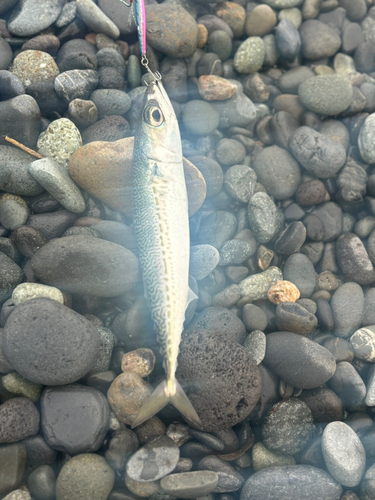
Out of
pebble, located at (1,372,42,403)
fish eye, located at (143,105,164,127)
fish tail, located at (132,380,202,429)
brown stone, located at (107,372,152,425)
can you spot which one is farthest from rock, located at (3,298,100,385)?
fish eye, located at (143,105,164,127)

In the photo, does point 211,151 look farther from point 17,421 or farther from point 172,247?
point 17,421

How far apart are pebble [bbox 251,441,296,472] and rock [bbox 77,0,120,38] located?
549cm

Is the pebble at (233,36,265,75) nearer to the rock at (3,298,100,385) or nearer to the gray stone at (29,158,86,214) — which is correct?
the gray stone at (29,158,86,214)

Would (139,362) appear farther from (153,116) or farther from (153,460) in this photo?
(153,116)

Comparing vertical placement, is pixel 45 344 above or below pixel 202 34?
below

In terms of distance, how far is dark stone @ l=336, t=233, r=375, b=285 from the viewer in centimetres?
438

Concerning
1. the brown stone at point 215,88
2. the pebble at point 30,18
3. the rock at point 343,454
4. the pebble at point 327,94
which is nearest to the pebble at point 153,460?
the rock at point 343,454

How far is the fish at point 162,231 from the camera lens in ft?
11.5

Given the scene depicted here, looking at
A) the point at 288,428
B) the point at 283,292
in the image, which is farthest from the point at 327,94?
the point at 288,428

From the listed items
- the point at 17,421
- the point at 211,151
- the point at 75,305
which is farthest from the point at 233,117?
the point at 17,421

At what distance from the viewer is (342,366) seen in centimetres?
404

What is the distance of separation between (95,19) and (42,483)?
548cm

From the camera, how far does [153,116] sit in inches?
154

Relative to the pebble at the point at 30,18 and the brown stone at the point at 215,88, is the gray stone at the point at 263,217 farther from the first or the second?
the pebble at the point at 30,18
